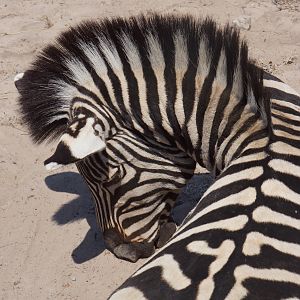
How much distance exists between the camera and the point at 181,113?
127 inches

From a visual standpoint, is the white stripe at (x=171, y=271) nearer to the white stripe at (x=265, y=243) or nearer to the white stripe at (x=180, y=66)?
the white stripe at (x=265, y=243)

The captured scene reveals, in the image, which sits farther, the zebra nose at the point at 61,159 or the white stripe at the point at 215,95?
the white stripe at the point at 215,95

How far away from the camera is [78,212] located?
14.7 feet

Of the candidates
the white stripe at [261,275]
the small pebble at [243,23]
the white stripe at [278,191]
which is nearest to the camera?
the white stripe at [261,275]

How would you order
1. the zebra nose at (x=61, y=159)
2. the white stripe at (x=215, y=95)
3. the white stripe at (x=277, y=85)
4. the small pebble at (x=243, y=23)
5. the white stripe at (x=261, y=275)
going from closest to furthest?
the white stripe at (x=261, y=275)
the zebra nose at (x=61, y=159)
the white stripe at (x=215, y=95)
the white stripe at (x=277, y=85)
the small pebble at (x=243, y=23)

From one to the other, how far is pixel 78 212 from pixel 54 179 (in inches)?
16.2

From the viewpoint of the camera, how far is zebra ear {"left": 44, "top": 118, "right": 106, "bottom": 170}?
301 centimetres

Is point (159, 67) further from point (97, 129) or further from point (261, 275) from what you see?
point (261, 275)

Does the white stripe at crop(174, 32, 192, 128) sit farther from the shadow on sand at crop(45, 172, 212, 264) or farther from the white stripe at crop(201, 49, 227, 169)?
the shadow on sand at crop(45, 172, 212, 264)

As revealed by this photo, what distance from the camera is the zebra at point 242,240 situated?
7.49 ft

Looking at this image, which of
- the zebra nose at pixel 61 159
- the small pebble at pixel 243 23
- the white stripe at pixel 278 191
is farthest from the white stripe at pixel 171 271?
the small pebble at pixel 243 23

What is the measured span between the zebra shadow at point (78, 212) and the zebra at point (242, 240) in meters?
1.44

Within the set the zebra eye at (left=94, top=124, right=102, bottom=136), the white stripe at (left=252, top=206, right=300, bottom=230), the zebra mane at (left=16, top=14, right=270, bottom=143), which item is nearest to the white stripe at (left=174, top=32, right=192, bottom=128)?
the zebra mane at (left=16, top=14, right=270, bottom=143)

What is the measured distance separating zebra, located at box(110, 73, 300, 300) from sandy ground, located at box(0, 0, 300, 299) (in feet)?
4.49
